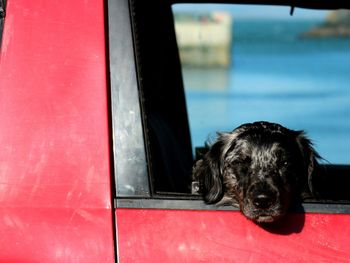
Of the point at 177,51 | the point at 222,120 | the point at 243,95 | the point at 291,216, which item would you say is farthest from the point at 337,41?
the point at 291,216

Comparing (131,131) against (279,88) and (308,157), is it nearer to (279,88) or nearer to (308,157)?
(308,157)

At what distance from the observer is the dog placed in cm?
346

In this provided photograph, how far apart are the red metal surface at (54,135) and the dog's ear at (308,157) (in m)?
1.18

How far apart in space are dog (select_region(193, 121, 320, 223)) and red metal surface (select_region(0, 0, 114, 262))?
0.61 m

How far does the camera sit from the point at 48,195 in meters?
2.76

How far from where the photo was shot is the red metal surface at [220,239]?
2.77m

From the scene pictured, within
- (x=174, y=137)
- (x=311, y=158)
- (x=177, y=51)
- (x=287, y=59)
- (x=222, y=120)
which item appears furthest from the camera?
(x=287, y=59)

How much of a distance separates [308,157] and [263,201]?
698 mm

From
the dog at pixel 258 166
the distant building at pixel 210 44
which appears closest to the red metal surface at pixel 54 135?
the dog at pixel 258 166

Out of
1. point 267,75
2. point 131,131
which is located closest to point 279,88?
point 267,75

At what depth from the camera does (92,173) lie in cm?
278

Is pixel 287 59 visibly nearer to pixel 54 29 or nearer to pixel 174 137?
pixel 174 137

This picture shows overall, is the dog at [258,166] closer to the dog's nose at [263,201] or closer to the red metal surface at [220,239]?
the dog's nose at [263,201]

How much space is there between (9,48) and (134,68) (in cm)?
37
